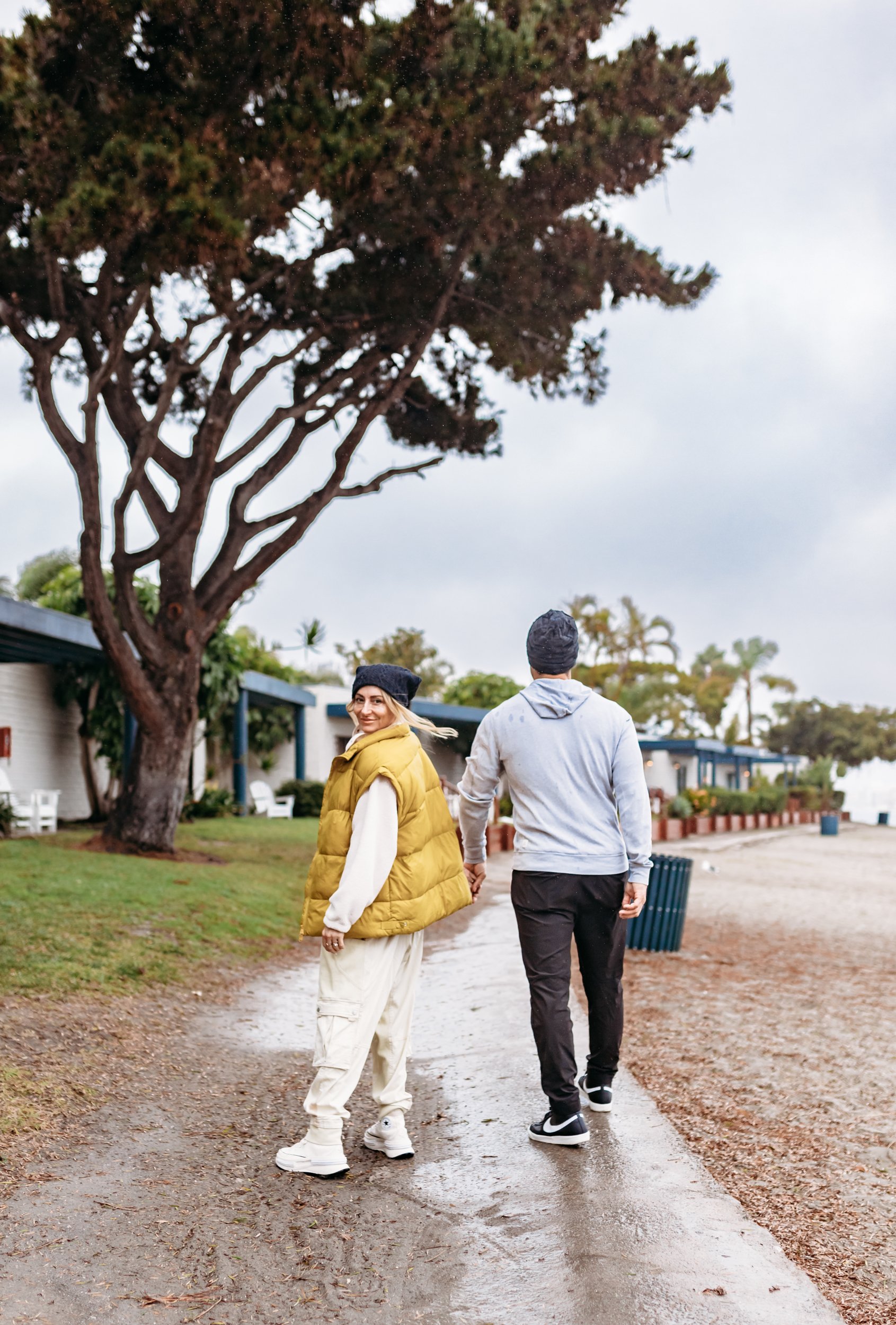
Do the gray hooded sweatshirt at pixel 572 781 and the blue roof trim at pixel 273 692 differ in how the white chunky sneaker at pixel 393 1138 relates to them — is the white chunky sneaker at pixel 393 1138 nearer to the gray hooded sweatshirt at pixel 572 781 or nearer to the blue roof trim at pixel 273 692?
the gray hooded sweatshirt at pixel 572 781

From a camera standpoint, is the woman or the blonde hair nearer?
the woman

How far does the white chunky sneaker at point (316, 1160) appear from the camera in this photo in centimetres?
402

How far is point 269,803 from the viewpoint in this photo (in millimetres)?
26531

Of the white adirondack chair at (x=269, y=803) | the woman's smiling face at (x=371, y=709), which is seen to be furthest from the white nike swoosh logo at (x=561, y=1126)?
the white adirondack chair at (x=269, y=803)

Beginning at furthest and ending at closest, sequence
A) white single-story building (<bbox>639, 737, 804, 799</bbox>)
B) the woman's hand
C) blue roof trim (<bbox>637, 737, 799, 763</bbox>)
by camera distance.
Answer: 1. white single-story building (<bbox>639, 737, 804, 799</bbox>)
2. blue roof trim (<bbox>637, 737, 799, 763</bbox>)
3. the woman's hand

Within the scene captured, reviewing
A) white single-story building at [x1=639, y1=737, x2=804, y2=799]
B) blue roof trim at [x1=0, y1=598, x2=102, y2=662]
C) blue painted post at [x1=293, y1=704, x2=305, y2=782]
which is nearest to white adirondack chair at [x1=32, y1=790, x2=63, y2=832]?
blue roof trim at [x1=0, y1=598, x2=102, y2=662]

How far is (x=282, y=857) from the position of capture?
52.4 ft

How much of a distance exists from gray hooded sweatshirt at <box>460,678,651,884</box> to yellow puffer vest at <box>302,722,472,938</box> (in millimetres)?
372

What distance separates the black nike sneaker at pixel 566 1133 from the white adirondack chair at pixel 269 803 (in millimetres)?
21659

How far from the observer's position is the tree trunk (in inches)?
550

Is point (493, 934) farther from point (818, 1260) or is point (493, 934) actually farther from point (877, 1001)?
point (818, 1260)

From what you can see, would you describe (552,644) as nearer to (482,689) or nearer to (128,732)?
(128,732)

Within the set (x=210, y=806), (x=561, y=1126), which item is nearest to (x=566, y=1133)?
(x=561, y=1126)

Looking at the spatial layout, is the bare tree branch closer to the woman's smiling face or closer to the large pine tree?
the large pine tree
